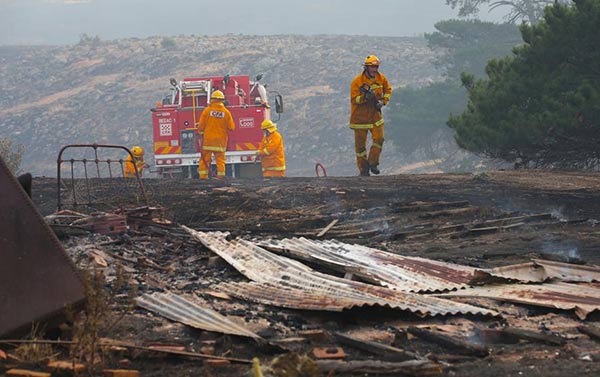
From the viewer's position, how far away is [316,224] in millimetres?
11445

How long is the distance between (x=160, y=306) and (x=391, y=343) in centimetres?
170

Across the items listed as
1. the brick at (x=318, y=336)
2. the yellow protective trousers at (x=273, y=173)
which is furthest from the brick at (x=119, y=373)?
the yellow protective trousers at (x=273, y=173)

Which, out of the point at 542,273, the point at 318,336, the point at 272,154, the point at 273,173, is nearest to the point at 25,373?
the point at 318,336

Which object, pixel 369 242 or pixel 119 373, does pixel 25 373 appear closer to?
pixel 119 373

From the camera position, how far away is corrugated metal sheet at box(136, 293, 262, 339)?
18.1 feet

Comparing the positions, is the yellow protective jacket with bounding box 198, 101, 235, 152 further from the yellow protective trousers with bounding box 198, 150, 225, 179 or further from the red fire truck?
the red fire truck

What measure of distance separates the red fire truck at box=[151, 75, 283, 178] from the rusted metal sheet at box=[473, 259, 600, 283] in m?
13.5

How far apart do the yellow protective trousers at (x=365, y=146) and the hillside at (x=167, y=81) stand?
22156 millimetres

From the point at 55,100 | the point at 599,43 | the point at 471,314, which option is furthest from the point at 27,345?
the point at 55,100

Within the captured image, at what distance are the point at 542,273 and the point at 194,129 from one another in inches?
561

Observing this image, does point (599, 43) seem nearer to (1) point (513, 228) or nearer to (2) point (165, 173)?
(1) point (513, 228)

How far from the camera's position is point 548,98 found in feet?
51.8

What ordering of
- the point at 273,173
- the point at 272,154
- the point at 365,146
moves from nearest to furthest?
the point at 365,146, the point at 272,154, the point at 273,173

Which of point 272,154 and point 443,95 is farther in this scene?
point 443,95
